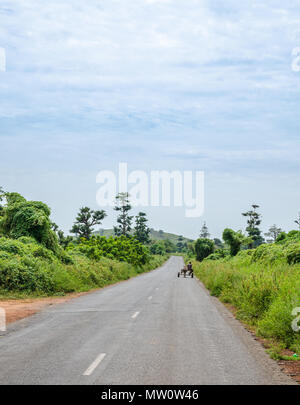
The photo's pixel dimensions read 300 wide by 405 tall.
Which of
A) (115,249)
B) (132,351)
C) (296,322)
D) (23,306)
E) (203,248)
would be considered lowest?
(23,306)

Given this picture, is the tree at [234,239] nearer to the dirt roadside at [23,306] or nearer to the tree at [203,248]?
the tree at [203,248]

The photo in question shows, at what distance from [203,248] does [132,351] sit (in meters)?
96.2

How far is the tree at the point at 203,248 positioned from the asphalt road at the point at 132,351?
89.2m

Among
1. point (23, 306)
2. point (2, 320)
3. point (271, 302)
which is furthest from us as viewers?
point (23, 306)

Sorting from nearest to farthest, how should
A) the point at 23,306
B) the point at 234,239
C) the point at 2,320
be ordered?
the point at 2,320
the point at 23,306
the point at 234,239

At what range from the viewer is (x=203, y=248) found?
104 m

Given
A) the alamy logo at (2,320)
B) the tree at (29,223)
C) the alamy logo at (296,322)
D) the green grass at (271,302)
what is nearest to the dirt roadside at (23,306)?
the alamy logo at (2,320)

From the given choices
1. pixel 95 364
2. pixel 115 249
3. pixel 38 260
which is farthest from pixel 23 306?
pixel 115 249

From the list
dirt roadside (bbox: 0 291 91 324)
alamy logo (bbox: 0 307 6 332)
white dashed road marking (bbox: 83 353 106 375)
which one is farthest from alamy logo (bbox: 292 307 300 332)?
dirt roadside (bbox: 0 291 91 324)

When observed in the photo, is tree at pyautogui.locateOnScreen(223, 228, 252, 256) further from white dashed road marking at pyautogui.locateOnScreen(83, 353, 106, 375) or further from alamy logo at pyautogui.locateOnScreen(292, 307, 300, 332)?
white dashed road marking at pyautogui.locateOnScreen(83, 353, 106, 375)

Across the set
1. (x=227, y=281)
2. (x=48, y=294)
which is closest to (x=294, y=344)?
(x=227, y=281)

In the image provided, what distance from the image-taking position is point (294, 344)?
10047 mm

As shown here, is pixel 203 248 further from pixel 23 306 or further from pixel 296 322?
pixel 296 322

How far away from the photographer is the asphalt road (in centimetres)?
732
